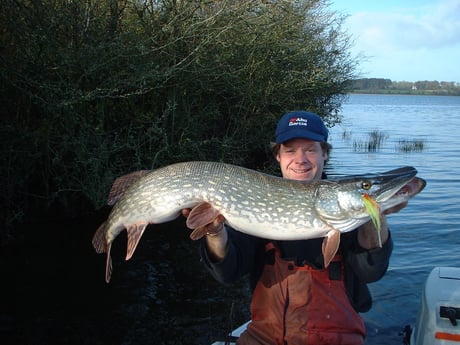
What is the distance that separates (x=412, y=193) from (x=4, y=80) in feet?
19.4

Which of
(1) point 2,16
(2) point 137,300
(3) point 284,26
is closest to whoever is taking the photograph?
(2) point 137,300

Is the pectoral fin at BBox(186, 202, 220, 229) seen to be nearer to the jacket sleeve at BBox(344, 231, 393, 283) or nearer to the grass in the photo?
the jacket sleeve at BBox(344, 231, 393, 283)

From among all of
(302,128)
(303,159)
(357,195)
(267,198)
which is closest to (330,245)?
(357,195)

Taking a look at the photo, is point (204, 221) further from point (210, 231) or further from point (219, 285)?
point (219, 285)

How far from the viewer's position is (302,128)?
287cm

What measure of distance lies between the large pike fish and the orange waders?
0.65ft

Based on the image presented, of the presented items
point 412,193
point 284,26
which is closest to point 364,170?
point 284,26

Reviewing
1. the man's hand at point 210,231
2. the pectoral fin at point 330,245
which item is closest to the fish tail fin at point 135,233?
the man's hand at point 210,231

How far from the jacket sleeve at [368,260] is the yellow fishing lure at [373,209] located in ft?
0.21

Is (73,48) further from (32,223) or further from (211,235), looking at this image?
(211,235)

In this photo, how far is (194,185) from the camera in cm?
272

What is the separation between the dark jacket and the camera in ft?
8.36

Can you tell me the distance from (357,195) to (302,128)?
0.53 meters

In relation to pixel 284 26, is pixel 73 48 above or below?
below
